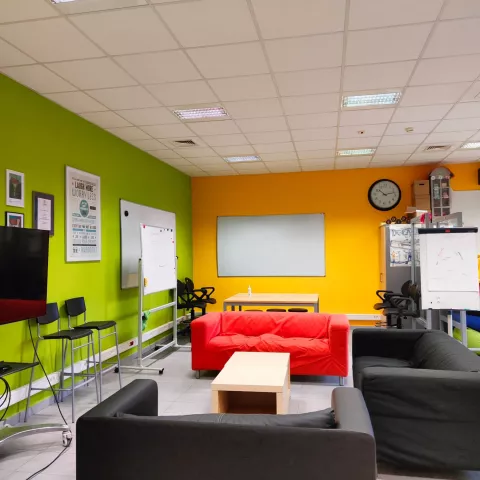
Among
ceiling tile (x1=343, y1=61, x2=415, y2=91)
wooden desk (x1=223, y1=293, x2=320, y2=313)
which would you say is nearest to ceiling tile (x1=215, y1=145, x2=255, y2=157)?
wooden desk (x1=223, y1=293, x2=320, y2=313)

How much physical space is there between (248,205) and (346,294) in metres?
2.51

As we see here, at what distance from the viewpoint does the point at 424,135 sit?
18.3 ft

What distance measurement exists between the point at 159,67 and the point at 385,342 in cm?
314

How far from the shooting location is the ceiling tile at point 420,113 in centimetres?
451

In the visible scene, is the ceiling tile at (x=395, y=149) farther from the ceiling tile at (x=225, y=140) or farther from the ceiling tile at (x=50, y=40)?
the ceiling tile at (x=50, y=40)

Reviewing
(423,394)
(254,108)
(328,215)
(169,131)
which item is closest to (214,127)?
(169,131)

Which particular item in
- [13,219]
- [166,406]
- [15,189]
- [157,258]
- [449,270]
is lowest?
[166,406]

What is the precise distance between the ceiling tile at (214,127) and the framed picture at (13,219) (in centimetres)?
220

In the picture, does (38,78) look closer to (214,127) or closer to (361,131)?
(214,127)

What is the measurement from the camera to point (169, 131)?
207 inches

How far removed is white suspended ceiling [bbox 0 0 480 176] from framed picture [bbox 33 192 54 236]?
1001 millimetres

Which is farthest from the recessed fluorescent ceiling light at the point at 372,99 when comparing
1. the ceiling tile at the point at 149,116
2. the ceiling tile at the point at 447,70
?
the ceiling tile at the point at 149,116

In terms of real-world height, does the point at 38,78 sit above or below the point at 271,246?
above

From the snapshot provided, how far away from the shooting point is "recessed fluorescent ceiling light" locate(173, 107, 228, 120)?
454 cm
